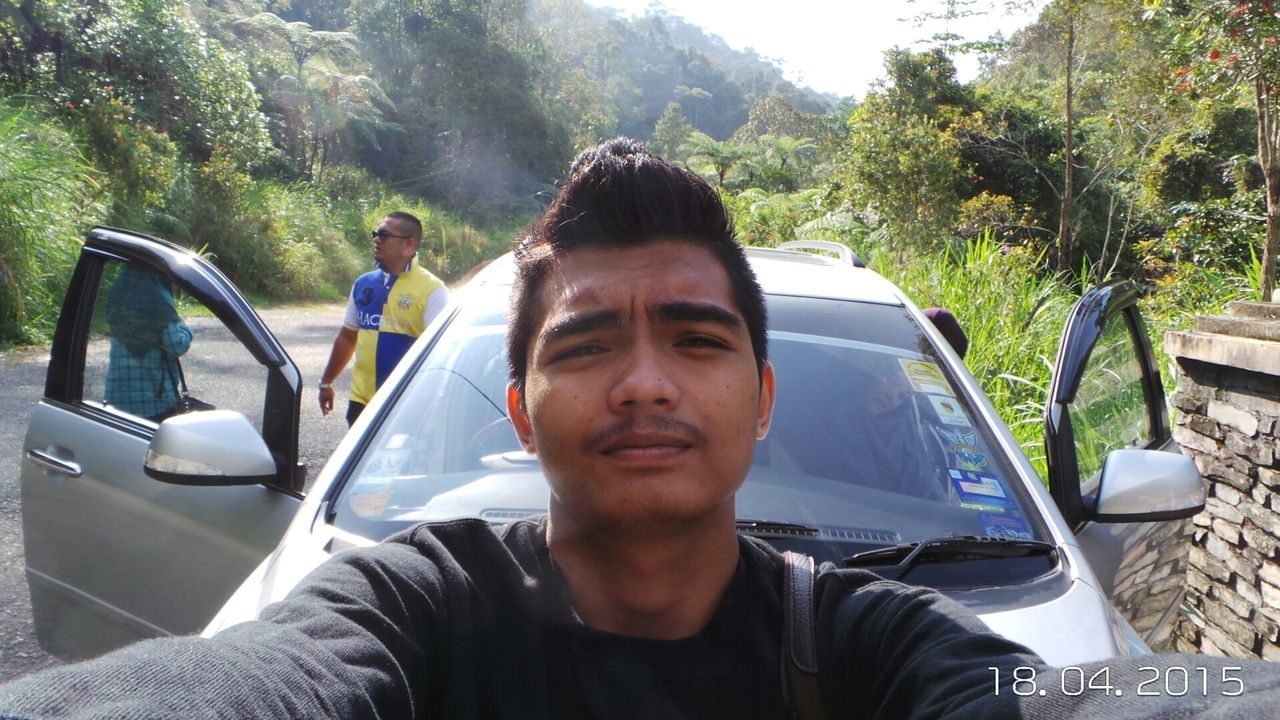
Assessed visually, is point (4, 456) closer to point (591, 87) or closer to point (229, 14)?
point (229, 14)

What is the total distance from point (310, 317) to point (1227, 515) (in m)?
15.2

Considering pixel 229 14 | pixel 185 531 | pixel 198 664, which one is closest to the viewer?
pixel 198 664

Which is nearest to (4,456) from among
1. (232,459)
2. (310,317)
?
(232,459)

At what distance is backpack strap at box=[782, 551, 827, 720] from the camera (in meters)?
1.34

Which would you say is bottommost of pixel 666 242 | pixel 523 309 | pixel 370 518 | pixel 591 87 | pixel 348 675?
pixel 370 518

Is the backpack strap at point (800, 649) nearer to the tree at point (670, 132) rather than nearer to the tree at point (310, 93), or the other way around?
the tree at point (310, 93)

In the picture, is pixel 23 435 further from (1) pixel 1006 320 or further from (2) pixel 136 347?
(1) pixel 1006 320

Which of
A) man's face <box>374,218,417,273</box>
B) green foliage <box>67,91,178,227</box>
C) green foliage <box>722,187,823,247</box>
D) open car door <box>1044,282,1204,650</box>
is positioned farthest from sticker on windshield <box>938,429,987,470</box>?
green foliage <box>67,91,178,227</box>

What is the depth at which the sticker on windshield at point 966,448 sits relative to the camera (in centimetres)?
247

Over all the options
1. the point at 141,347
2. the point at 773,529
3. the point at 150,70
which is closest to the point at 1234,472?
the point at 773,529

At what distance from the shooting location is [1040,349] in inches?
291

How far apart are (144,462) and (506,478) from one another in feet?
3.72

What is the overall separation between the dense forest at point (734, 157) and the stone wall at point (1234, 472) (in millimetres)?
1293

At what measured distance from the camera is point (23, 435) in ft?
25.5
